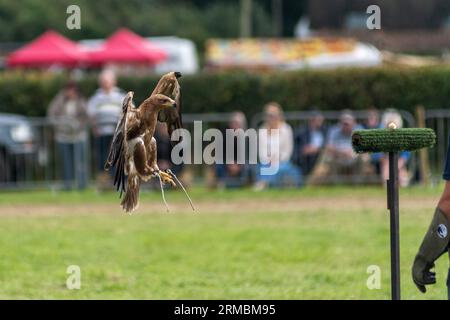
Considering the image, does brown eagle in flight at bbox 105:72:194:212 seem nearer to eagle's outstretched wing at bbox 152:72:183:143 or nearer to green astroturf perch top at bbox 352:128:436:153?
eagle's outstretched wing at bbox 152:72:183:143

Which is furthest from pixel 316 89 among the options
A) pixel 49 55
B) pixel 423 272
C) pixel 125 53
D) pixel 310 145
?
pixel 423 272

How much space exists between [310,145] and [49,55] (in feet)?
52.5

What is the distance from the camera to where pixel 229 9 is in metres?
72.9

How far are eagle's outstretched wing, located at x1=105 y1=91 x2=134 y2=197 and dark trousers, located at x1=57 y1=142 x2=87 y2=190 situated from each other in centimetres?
1595

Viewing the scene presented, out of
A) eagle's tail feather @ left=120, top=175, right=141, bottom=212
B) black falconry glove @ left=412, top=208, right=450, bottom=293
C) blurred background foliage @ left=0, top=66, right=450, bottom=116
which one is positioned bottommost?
black falconry glove @ left=412, top=208, right=450, bottom=293

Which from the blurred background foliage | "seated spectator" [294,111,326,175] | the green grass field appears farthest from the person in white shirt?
the blurred background foliage

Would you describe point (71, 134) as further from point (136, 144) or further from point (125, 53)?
point (136, 144)

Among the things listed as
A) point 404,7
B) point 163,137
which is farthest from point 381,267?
point 404,7

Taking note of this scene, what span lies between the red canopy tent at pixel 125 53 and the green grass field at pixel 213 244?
47.2 feet

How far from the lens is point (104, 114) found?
60.1ft

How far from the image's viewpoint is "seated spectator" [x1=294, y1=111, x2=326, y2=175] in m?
21.4

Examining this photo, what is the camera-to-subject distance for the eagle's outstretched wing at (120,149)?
551 cm

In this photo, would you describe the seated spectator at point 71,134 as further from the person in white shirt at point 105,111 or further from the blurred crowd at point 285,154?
the person in white shirt at point 105,111
